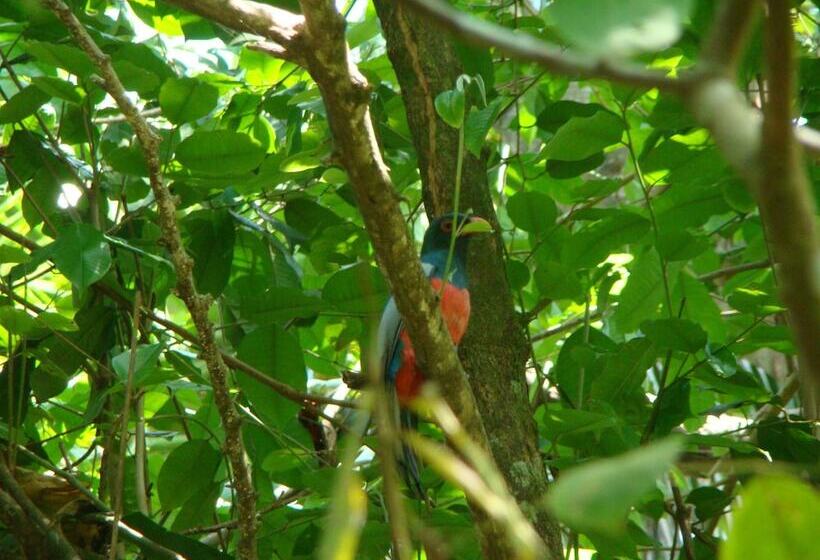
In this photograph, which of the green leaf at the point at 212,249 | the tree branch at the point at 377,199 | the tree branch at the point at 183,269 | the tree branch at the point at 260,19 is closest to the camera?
the tree branch at the point at 377,199

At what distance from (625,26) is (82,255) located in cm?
253

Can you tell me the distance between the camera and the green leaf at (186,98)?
3311 mm

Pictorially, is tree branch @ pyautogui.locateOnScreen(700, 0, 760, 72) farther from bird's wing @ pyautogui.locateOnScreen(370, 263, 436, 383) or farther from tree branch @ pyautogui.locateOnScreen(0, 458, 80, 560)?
bird's wing @ pyautogui.locateOnScreen(370, 263, 436, 383)

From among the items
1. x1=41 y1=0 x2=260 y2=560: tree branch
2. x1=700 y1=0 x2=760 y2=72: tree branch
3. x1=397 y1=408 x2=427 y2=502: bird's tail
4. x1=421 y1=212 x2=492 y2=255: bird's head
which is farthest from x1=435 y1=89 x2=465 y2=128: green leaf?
x1=700 y1=0 x2=760 y2=72: tree branch

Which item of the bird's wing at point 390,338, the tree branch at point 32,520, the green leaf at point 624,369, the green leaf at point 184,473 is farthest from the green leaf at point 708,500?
the tree branch at point 32,520

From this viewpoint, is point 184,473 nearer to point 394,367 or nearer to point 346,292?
point 346,292

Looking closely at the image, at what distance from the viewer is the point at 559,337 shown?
5.11 meters

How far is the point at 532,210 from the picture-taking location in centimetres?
367

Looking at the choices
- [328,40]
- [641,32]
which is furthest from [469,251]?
[641,32]

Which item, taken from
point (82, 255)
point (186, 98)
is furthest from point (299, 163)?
point (82, 255)

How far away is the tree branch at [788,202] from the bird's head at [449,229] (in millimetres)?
2147

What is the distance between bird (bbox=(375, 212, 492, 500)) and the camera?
12.0 ft

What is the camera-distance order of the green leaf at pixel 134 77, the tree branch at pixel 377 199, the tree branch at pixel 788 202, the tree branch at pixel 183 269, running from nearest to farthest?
the tree branch at pixel 788 202 < the tree branch at pixel 377 199 < the tree branch at pixel 183 269 < the green leaf at pixel 134 77

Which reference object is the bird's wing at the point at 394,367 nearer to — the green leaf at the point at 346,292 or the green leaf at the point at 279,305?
the green leaf at the point at 346,292
